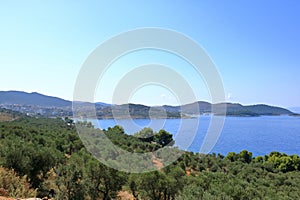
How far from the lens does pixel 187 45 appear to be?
6.39 m

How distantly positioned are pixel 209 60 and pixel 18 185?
266 inches

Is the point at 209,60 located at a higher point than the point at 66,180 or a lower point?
higher

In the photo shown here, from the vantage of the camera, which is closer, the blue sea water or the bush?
the bush

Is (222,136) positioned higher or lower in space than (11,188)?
lower

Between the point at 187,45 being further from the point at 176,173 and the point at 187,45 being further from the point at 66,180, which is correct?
the point at 176,173

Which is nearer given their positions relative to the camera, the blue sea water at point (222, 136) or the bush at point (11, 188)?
the bush at point (11, 188)

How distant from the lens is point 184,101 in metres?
7.41

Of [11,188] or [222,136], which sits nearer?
[11,188]

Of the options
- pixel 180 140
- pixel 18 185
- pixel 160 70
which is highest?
pixel 160 70

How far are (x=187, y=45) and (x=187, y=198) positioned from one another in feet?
18.7

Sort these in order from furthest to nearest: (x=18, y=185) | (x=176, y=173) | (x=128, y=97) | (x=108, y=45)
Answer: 1. (x=176, y=173)
2. (x=128, y=97)
3. (x=18, y=185)
4. (x=108, y=45)

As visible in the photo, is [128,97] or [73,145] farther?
[73,145]

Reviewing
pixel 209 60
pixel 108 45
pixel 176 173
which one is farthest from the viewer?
pixel 176 173

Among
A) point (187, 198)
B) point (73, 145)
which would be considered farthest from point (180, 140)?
point (73, 145)
